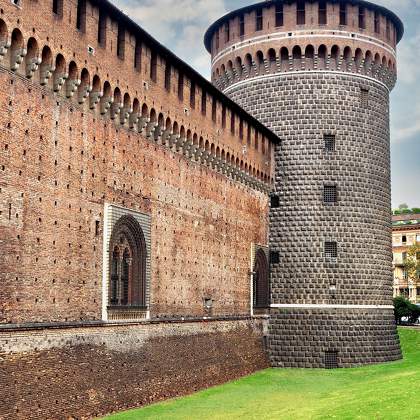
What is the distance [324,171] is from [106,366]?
15.0m

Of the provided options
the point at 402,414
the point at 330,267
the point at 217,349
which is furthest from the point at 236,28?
the point at 402,414

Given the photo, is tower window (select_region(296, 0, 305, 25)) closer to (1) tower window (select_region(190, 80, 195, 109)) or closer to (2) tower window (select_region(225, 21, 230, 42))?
(2) tower window (select_region(225, 21, 230, 42))

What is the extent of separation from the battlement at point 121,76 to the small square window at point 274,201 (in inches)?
131

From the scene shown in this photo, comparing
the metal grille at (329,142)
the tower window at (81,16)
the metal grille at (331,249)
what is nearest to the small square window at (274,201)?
the metal grille at (331,249)

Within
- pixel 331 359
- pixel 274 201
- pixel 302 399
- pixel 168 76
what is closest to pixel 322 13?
pixel 274 201

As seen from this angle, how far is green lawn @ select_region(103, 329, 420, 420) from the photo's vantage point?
16.0m

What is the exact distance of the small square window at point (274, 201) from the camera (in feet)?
98.8

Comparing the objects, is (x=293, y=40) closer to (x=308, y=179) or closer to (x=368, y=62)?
(x=368, y=62)

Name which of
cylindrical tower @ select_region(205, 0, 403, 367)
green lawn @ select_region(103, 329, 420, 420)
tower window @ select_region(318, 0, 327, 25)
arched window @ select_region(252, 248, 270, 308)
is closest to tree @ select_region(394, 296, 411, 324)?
cylindrical tower @ select_region(205, 0, 403, 367)

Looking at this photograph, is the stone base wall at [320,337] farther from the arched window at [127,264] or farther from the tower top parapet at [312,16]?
the tower top parapet at [312,16]

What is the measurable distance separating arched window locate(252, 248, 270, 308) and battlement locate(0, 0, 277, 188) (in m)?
3.73

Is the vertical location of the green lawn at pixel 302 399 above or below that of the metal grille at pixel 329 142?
below

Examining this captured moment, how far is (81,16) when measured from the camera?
57.1 feet

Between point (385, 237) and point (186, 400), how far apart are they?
549 inches
